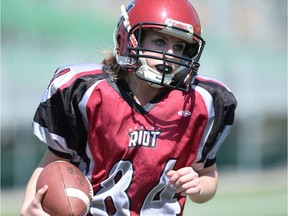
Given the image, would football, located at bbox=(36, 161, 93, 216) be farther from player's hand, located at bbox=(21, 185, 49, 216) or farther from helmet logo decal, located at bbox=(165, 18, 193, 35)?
helmet logo decal, located at bbox=(165, 18, 193, 35)

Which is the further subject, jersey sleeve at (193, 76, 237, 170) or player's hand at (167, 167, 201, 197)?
jersey sleeve at (193, 76, 237, 170)

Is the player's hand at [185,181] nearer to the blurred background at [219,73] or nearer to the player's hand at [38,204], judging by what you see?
the player's hand at [38,204]

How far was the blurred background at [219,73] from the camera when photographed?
31.7 ft

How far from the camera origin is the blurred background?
966cm

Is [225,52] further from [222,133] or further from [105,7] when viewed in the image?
[222,133]

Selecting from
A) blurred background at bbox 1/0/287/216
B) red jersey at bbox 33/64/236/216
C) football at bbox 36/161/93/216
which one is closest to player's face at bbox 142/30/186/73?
red jersey at bbox 33/64/236/216

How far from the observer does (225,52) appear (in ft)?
38.9

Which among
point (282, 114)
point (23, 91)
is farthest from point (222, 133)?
point (282, 114)

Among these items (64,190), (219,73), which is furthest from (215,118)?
(219,73)

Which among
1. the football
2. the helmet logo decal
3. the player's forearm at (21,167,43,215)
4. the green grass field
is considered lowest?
the green grass field

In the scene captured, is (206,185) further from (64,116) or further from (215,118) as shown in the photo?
(64,116)

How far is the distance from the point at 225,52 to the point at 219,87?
27.3 feet

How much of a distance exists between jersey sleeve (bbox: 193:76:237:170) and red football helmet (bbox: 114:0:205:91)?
6.9 inches

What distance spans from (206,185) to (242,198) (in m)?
5.85
